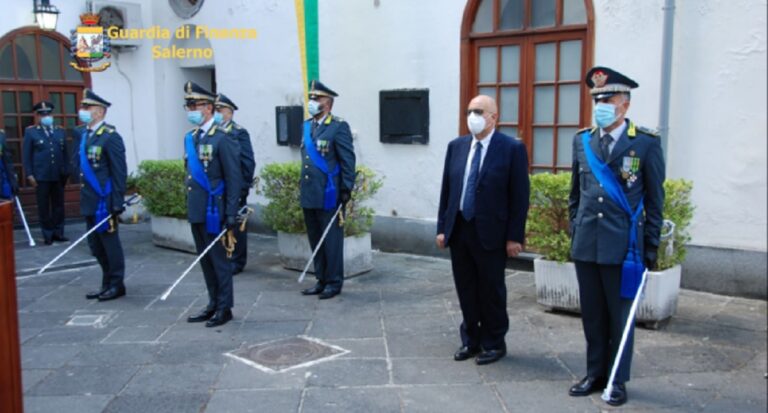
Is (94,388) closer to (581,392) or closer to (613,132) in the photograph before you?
(581,392)

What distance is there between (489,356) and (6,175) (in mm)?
7983

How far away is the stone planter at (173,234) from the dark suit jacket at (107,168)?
2.51 meters

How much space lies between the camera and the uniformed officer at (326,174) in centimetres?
711

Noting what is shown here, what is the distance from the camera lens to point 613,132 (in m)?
4.43

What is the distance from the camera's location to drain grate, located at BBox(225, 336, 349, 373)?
205 inches

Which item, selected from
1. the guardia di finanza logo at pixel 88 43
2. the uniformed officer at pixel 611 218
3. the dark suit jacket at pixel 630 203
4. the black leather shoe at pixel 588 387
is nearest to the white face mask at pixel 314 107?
the uniformed officer at pixel 611 218

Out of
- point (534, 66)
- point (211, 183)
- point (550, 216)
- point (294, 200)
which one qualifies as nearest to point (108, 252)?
point (211, 183)

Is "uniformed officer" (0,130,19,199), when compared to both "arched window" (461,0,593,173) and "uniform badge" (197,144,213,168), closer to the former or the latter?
"uniform badge" (197,144,213,168)

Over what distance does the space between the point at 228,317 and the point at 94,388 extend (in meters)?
1.67

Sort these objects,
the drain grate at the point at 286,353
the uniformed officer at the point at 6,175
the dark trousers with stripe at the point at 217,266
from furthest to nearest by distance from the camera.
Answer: the uniformed officer at the point at 6,175
the dark trousers with stripe at the point at 217,266
the drain grate at the point at 286,353

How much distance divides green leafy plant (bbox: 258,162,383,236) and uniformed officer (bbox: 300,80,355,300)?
29.1 inches

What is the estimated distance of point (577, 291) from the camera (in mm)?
6203

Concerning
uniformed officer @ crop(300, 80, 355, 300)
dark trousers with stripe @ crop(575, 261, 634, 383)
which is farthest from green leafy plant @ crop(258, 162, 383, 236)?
dark trousers with stripe @ crop(575, 261, 634, 383)

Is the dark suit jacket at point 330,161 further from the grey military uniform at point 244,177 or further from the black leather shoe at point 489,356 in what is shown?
the black leather shoe at point 489,356
